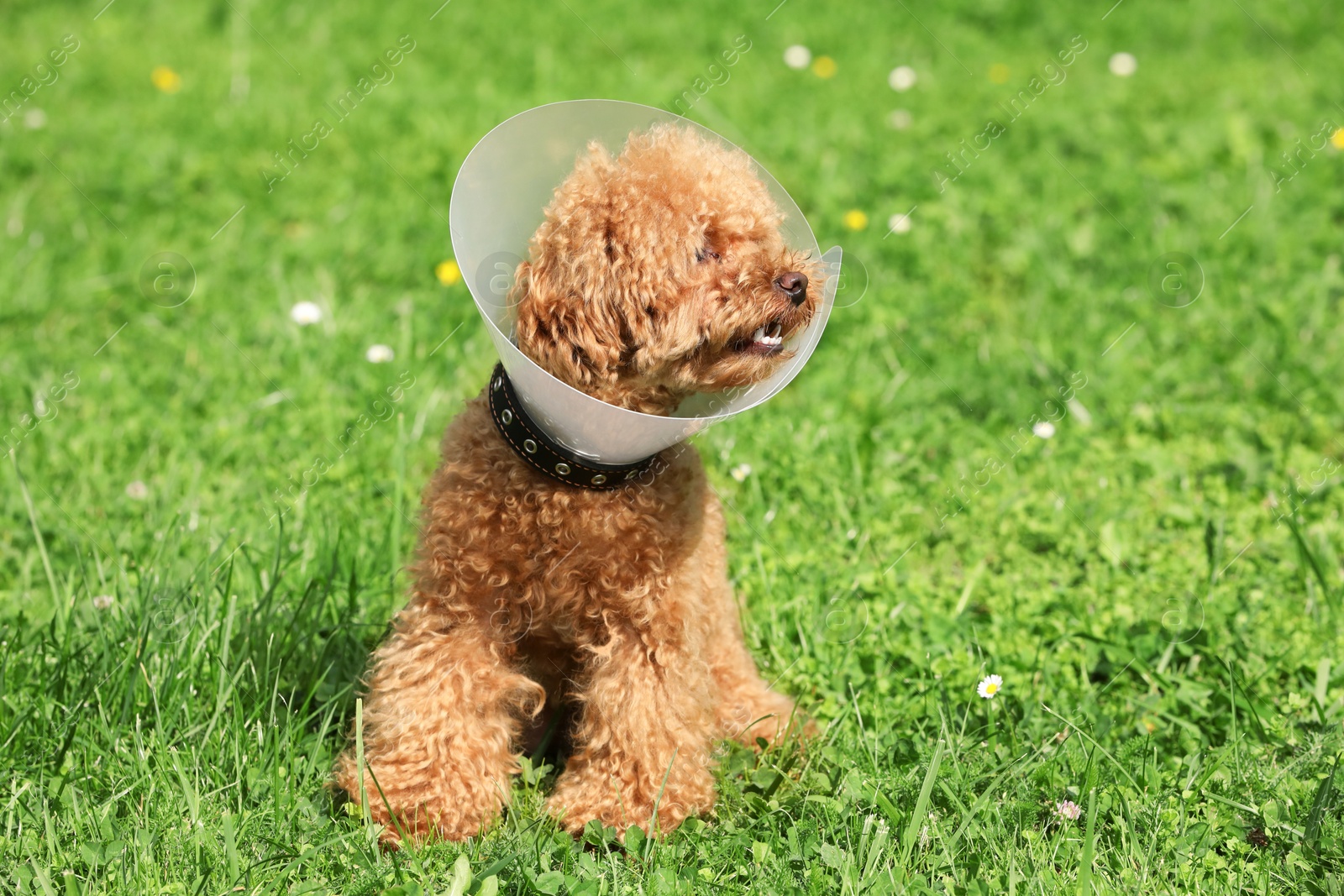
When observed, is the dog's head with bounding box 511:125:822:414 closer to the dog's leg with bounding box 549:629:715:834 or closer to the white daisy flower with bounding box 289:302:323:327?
the dog's leg with bounding box 549:629:715:834

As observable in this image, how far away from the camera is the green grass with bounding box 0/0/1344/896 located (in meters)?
2.69

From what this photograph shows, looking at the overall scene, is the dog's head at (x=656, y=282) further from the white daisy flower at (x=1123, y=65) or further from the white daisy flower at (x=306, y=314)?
the white daisy flower at (x=1123, y=65)

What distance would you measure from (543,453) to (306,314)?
2609mm

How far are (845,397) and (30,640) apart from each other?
288 centimetres

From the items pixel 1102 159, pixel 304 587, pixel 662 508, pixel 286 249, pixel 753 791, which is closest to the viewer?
pixel 662 508

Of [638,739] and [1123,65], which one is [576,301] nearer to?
[638,739]

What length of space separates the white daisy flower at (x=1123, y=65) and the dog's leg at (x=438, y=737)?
5.76 meters

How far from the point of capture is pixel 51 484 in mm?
4016

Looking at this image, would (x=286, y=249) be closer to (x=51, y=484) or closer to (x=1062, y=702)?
(x=51, y=484)

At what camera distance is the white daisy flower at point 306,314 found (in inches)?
187

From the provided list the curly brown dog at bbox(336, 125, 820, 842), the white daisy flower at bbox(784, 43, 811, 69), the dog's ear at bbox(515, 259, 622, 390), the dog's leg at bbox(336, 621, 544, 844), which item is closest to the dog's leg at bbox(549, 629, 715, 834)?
the curly brown dog at bbox(336, 125, 820, 842)

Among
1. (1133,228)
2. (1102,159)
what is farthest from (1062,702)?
(1102,159)

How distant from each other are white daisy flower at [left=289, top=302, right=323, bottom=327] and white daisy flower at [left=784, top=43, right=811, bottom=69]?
3563mm

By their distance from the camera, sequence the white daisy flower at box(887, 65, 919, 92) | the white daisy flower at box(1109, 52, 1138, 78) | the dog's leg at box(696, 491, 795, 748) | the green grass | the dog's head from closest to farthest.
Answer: the dog's head → the green grass → the dog's leg at box(696, 491, 795, 748) → the white daisy flower at box(887, 65, 919, 92) → the white daisy flower at box(1109, 52, 1138, 78)
